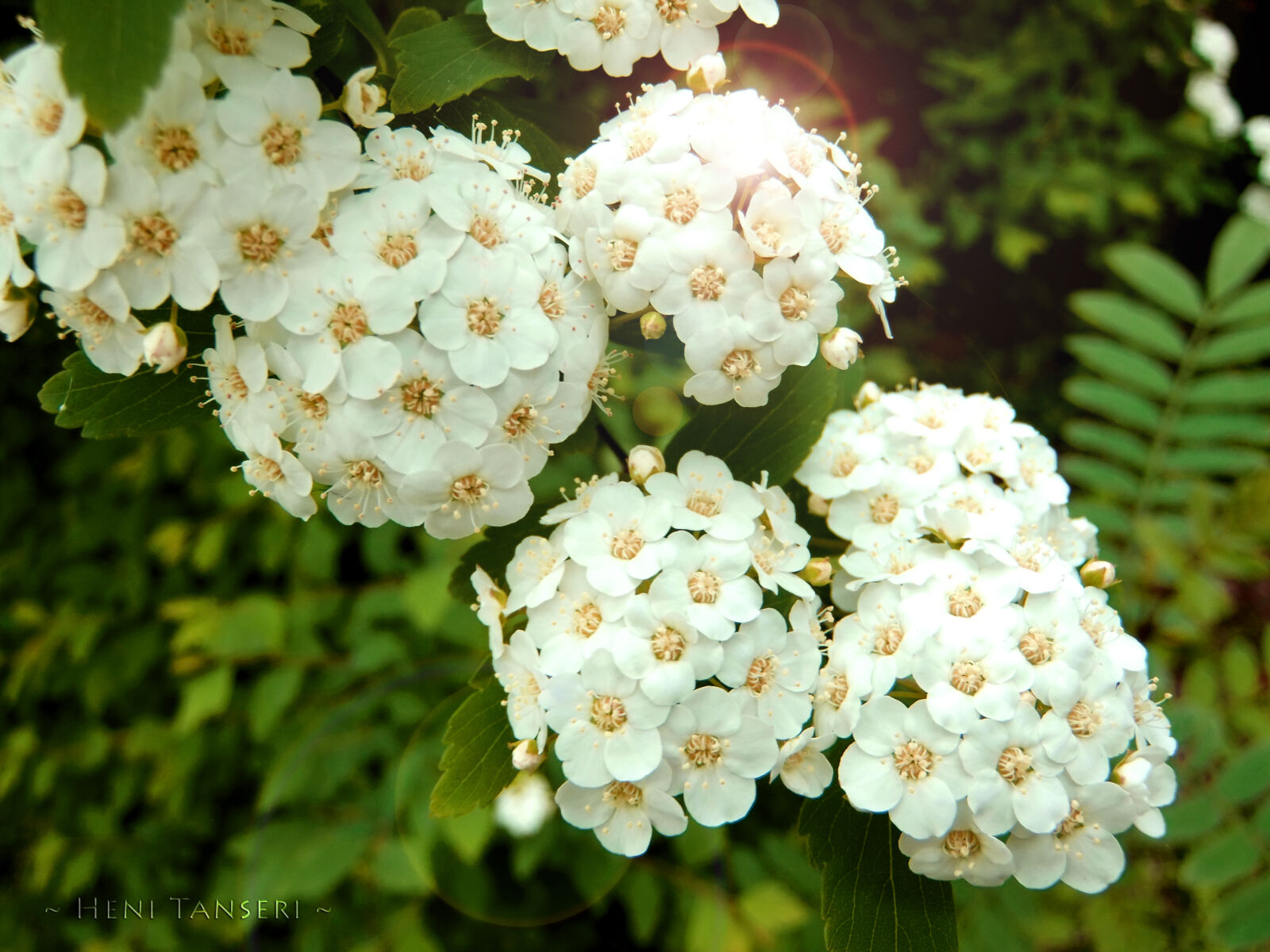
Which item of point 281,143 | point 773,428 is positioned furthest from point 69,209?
point 773,428

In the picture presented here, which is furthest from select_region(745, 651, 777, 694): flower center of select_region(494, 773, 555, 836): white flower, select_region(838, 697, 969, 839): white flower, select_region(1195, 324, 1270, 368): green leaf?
select_region(1195, 324, 1270, 368): green leaf

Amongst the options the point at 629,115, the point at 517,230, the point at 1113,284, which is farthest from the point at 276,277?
the point at 1113,284

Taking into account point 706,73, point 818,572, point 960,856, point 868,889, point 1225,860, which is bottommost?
Result: point 1225,860

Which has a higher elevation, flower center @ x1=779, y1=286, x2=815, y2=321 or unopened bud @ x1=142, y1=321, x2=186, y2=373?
flower center @ x1=779, y1=286, x2=815, y2=321

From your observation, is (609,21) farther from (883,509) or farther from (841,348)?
(883,509)

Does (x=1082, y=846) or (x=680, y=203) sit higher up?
(x=680, y=203)

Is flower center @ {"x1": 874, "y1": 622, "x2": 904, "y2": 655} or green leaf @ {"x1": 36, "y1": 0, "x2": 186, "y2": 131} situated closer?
green leaf @ {"x1": 36, "y1": 0, "x2": 186, "y2": 131}

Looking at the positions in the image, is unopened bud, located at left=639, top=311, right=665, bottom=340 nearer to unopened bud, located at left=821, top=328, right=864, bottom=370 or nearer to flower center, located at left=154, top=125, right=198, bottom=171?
unopened bud, located at left=821, top=328, right=864, bottom=370
